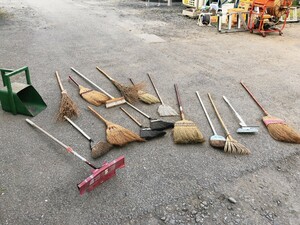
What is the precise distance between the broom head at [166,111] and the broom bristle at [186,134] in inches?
20.5

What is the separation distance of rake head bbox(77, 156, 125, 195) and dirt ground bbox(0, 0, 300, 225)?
0.07 m

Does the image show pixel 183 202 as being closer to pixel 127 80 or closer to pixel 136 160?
pixel 136 160

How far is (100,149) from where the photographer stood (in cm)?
326

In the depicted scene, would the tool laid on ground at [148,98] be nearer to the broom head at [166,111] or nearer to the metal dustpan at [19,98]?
the broom head at [166,111]

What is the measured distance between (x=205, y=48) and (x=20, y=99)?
5.23 m

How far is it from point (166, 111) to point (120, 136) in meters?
1.02

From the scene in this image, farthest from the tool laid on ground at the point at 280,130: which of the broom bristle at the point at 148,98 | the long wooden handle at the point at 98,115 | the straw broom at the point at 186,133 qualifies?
the long wooden handle at the point at 98,115

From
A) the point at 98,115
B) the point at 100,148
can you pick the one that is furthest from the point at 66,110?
the point at 100,148

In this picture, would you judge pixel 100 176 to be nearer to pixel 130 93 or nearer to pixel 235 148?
pixel 235 148

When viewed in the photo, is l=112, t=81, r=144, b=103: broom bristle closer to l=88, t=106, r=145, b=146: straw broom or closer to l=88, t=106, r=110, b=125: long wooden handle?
l=88, t=106, r=110, b=125: long wooden handle

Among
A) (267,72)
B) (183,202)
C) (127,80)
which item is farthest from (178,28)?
(183,202)

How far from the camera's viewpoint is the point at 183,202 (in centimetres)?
271

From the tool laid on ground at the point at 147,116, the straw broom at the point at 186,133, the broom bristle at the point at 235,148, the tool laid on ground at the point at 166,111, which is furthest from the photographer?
the tool laid on ground at the point at 166,111

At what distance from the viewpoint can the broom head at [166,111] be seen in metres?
4.20
